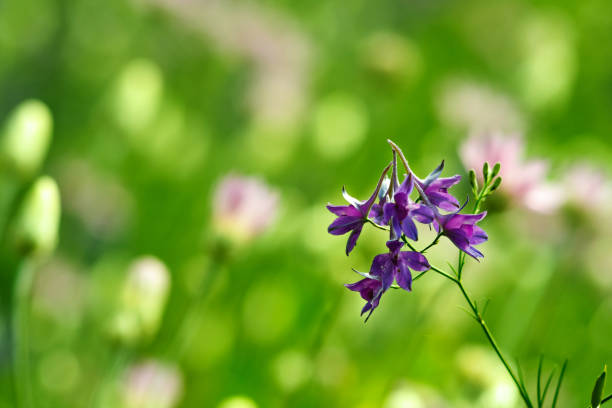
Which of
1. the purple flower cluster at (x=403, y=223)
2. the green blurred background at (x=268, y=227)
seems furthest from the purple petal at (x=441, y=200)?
the green blurred background at (x=268, y=227)

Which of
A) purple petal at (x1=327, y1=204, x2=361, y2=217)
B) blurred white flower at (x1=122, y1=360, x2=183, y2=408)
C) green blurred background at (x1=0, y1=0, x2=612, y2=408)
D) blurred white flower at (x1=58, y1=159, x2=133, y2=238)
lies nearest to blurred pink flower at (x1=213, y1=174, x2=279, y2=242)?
green blurred background at (x1=0, y1=0, x2=612, y2=408)

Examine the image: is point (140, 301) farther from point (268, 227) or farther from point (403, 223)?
point (403, 223)

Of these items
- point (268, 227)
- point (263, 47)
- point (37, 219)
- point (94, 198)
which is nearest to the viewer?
point (37, 219)

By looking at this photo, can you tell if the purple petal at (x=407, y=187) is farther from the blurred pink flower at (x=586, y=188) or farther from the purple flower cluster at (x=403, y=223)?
the blurred pink flower at (x=586, y=188)

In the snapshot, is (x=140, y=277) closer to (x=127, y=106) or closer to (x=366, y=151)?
(x=127, y=106)

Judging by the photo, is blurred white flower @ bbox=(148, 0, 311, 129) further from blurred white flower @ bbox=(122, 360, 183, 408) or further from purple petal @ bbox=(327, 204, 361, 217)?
purple petal @ bbox=(327, 204, 361, 217)

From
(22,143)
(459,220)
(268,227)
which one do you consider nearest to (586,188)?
(268,227)
